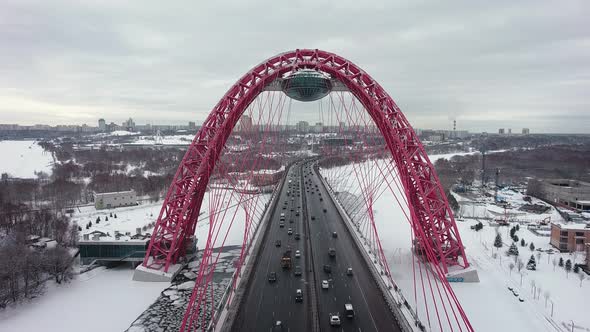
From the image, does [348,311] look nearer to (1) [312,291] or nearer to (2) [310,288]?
(1) [312,291]

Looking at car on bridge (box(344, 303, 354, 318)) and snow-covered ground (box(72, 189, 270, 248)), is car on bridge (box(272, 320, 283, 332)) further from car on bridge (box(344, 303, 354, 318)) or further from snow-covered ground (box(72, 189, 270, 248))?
snow-covered ground (box(72, 189, 270, 248))

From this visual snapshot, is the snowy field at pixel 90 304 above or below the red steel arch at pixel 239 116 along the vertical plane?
below

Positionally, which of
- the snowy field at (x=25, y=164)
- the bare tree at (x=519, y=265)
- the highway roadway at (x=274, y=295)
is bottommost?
the bare tree at (x=519, y=265)

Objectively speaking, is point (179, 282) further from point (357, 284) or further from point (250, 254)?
point (357, 284)

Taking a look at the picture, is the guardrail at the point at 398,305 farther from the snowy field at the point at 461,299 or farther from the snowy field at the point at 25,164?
the snowy field at the point at 25,164

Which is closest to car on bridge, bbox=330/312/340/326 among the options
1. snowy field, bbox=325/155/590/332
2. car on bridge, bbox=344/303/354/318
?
car on bridge, bbox=344/303/354/318

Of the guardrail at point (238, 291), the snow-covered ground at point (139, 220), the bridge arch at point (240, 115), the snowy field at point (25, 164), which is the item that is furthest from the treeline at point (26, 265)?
the snowy field at point (25, 164)

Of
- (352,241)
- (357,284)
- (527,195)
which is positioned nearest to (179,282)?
(357,284)
